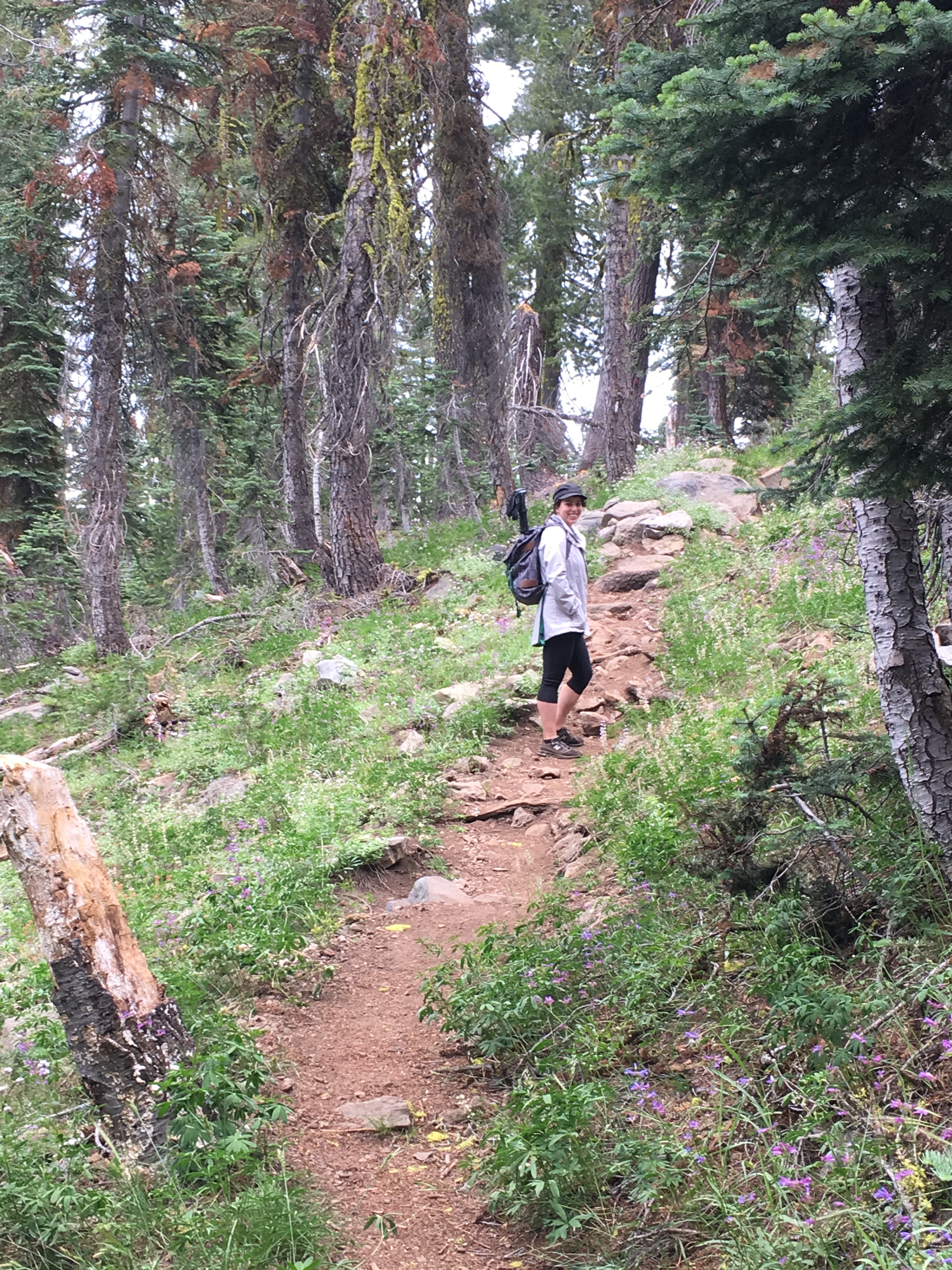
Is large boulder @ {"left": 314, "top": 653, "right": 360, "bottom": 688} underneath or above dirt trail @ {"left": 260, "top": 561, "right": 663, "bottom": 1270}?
above

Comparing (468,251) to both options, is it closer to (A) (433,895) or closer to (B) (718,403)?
(B) (718,403)

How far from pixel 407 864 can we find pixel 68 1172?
3.57m

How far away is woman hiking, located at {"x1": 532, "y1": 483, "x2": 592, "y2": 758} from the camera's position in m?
7.94

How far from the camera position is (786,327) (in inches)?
190

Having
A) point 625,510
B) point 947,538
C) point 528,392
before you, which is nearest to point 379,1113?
point 947,538

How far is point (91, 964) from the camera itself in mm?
3650

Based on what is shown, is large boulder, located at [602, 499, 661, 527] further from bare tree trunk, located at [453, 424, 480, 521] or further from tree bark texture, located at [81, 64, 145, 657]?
tree bark texture, located at [81, 64, 145, 657]

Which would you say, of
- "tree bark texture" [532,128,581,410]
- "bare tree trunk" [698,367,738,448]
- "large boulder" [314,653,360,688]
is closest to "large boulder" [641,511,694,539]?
"large boulder" [314,653,360,688]

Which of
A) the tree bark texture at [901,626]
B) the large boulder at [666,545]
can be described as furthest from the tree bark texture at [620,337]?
the tree bark texture at [901,626]

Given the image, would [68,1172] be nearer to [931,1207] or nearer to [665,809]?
[931,1207]

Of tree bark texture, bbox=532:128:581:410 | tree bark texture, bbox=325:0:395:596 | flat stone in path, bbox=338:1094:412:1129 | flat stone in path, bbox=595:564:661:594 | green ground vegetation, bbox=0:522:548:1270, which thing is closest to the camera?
green ground vegetation, bbox=0:522:548:1270

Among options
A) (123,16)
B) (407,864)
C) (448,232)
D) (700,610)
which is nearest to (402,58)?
(448,232)

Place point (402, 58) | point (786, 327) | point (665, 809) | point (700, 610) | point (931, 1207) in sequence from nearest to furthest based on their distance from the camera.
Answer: point (931, 1207)
point (786, 327)
point (665, 809)
point (700, 610)
point (402, 58)

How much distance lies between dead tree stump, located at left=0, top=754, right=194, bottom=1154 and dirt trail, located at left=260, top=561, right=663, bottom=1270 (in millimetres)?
638
